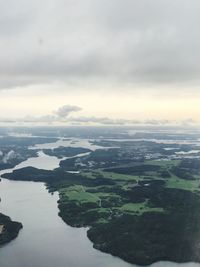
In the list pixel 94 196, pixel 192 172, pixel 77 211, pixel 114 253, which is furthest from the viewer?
pixel 192 172

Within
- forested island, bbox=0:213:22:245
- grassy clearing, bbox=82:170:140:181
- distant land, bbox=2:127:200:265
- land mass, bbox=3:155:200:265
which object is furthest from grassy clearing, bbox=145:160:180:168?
forested island, bbox=0:213:22:245

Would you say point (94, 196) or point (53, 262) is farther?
point (94, 196)

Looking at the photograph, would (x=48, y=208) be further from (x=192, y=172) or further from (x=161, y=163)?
(x=161, y=163)

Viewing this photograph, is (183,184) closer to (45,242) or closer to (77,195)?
(77,195)

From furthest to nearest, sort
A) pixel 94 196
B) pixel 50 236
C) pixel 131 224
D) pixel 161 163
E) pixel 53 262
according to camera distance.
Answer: pixel 161 163
pixel 94 196
pixel 131 224
pixel 50 236
pixel 53 262

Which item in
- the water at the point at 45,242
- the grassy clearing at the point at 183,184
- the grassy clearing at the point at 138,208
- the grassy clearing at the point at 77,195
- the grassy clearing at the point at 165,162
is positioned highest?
the grassy clearing at the point at 165,162

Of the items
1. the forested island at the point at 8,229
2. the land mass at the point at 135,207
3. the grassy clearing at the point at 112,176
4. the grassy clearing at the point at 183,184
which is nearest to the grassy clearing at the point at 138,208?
the land mass at the point at 135,207

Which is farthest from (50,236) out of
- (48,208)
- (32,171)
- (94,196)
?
(32,171)

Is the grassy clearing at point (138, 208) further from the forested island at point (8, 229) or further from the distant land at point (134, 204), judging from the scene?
the forested island at point (8, 229)

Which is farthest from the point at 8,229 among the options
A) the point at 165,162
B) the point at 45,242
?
the point at 165,162
